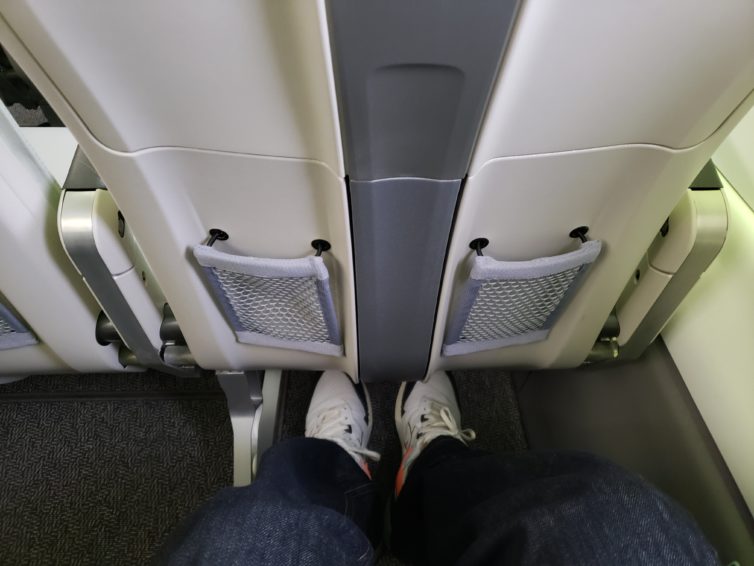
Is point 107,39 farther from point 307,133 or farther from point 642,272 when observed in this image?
point 642,272

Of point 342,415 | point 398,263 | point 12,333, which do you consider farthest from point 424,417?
point 12,333

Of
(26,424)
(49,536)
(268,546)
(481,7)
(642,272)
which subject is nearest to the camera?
(481,7)

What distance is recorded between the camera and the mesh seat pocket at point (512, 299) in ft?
1.80

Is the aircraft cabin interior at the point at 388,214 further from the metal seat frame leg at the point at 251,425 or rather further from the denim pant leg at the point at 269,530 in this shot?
the denim pant leg at the point at 269,530

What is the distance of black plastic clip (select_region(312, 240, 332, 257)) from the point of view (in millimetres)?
545

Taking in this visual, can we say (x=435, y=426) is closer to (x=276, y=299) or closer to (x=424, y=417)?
(x=424, y=417)

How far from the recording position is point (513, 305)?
2.06 feet

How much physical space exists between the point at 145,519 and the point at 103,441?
190mm

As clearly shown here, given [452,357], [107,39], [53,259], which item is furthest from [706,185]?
[53,259]

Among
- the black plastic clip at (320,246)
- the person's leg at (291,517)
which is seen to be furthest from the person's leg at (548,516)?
the black plastic clip at (320,246)

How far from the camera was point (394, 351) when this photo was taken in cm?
69

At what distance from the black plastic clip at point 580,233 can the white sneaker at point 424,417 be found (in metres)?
0.53

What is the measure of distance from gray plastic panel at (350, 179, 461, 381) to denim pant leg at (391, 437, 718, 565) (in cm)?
18

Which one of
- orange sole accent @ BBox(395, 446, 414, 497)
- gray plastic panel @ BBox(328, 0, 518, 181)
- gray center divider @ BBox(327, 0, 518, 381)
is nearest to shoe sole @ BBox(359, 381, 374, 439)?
orange sole accent @ BBox(395, 446, 414, 497)
